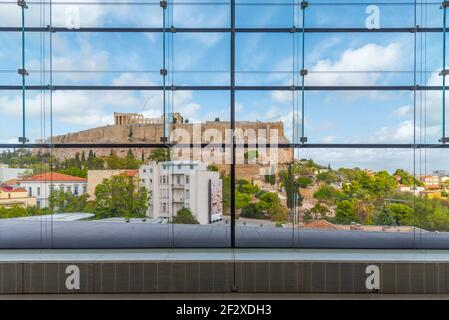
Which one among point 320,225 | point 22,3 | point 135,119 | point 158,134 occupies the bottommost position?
point 320,225

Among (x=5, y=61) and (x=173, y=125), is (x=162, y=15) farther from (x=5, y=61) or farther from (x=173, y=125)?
(x=5, y=61)

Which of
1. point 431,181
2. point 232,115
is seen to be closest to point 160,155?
point 232,115

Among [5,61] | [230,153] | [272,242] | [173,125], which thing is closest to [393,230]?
[272,242]

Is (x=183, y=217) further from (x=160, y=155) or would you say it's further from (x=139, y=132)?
(x=139, y=132)

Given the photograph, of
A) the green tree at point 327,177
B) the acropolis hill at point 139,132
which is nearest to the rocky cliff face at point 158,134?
the acropolis hill at point 139,132

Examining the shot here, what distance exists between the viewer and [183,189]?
2887 mm

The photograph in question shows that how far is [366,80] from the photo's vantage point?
282 centimetres

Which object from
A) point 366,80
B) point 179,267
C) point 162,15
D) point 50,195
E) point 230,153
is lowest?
point 179,267

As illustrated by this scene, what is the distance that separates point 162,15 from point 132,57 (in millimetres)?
576

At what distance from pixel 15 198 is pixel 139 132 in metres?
1.58

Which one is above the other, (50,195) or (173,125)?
(173,125)

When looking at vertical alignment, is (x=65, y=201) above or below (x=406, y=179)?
below

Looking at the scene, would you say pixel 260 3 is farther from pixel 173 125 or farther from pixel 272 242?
pixel 272 242

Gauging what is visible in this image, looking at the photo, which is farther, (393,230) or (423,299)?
(393,230)
